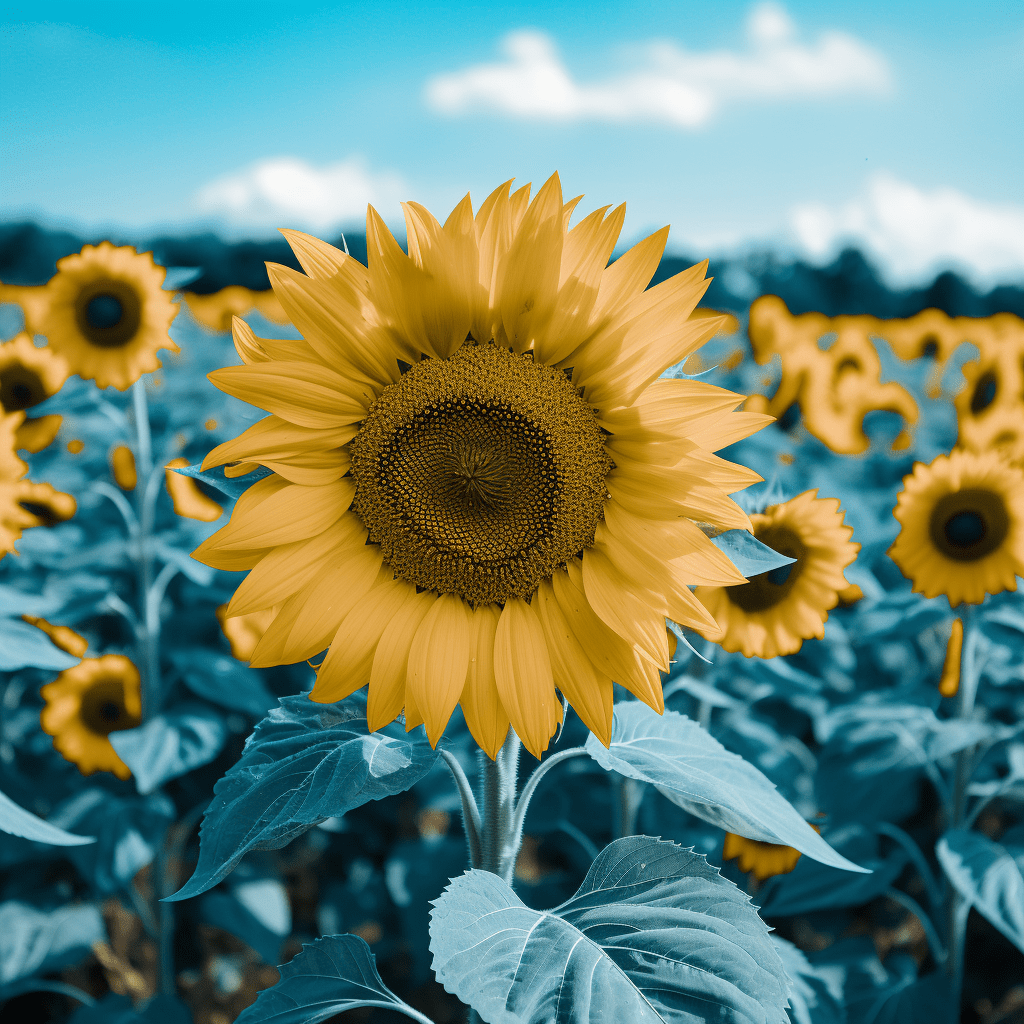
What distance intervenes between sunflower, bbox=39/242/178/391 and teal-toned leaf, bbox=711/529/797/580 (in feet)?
9.48

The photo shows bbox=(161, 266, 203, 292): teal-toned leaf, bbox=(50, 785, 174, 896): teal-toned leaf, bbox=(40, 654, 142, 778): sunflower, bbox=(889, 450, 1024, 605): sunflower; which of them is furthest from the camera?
bbox=(161, 266, 203, 292): teal-toned leaf

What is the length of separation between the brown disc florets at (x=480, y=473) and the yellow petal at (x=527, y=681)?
2.3 inches

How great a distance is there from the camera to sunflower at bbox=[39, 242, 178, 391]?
3545 millimetres

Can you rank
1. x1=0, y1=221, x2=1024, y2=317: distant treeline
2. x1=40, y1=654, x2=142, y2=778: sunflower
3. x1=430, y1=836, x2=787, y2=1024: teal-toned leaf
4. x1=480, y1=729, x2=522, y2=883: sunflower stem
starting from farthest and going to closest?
1. x1=0, y1=221, x2=1024, y2=317: distant treeline
2. x1=40, y1=654, x2=142, y2=778: sunflower
3. x1=480, y1=729, x2=522, y2=883: sunflower stem
4. x1=430, y1=836, x2=787, y2=1024: teal-toned leaf

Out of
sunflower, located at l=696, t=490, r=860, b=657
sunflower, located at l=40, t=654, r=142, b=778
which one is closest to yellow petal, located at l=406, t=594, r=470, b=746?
sunflower, located at l=696, t=490, r=860, b=657

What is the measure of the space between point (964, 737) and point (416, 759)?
1950 millimetres

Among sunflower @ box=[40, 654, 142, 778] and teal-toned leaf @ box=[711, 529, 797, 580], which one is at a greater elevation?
teal-toned leaf @ box=[711, 529, 797, 580]

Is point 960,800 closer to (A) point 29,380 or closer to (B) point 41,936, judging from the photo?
(B) point 41,936

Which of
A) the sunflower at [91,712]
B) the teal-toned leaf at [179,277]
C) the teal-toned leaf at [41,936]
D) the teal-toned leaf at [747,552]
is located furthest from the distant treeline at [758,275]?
the teal-toned leaf at [747,552]

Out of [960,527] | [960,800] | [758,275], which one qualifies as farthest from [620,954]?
[758,275]

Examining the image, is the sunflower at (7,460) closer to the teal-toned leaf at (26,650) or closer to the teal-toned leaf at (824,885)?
the teal-toned leaf at (26,650)

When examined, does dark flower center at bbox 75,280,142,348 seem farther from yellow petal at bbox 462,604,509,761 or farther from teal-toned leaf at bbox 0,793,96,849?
yellow petal at bbox 462,604,509,761

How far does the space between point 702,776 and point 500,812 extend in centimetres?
35

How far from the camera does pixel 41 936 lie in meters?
3.02
